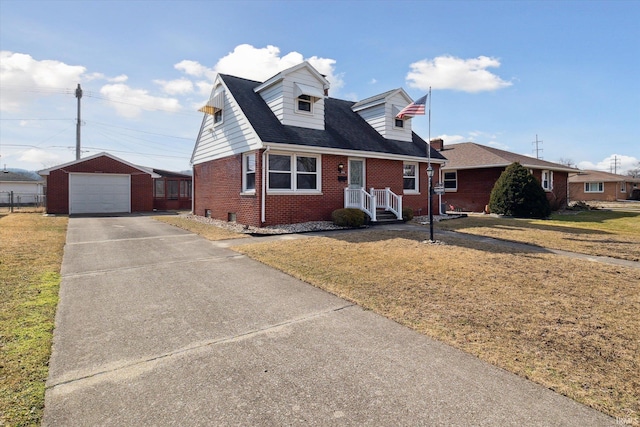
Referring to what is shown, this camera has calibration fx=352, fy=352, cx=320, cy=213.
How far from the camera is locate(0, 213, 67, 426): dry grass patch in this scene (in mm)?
2582

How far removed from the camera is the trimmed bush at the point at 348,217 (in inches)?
508

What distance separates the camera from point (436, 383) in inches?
114

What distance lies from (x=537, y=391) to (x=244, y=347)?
261 centimetres

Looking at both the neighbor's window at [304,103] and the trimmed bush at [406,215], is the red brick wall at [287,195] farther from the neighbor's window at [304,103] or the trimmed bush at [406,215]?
the neighbor's window at [304,103]

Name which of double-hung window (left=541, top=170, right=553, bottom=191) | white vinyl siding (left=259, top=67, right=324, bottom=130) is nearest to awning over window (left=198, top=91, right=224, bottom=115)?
white vinyl siding (left=259, top=67, right=324, bottom=130)

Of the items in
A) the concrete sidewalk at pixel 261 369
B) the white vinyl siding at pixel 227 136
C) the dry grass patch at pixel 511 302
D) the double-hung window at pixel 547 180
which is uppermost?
the white vinyl siding at pixel 227 136

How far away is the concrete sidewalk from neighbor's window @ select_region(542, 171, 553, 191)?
25.6 meters

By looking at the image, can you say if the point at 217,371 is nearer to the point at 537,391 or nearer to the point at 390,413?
the point at 390,413

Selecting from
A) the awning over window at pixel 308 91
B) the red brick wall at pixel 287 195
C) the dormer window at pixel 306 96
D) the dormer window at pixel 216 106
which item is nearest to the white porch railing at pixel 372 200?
the red brick wall at pixel 287 195

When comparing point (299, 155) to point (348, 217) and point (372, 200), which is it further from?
point (372, 200)

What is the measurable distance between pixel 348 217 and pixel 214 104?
7897 mm

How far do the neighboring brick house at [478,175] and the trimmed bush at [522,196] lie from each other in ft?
10.8

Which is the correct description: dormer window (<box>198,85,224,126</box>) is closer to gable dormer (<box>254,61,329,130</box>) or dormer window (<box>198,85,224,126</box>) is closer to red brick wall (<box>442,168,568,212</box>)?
gable dormer (<box>254,61,329,130</box>)

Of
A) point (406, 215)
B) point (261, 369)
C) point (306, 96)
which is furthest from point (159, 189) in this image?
point (261, 369)
